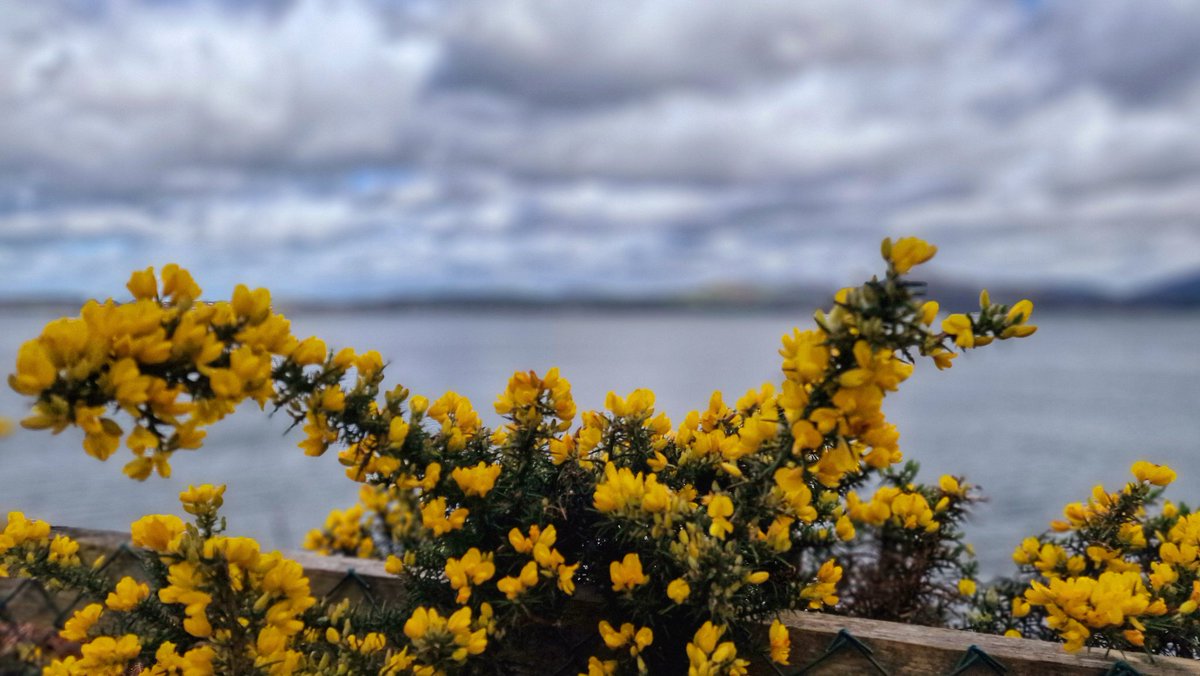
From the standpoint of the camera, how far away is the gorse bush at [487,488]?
137 centimetres

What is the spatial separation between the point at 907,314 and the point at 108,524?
73.2 feet

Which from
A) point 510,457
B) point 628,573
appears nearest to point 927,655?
point 628,573

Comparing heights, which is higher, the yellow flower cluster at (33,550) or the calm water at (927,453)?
the yellow flower cluster at (33,550)

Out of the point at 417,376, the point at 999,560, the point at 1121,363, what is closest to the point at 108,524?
the point at 999,560

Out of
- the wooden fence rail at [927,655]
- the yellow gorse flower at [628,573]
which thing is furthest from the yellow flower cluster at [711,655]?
the wooden fence rail at [927,655]

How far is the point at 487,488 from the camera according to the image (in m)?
1.75

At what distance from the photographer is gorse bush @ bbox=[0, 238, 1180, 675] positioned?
1374mm

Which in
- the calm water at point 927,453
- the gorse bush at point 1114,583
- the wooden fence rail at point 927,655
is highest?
Answer: the gorse bush at point 1114,583

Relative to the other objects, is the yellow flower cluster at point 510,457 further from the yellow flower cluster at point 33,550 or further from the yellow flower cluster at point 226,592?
the yellow flower cluster at point 33,550

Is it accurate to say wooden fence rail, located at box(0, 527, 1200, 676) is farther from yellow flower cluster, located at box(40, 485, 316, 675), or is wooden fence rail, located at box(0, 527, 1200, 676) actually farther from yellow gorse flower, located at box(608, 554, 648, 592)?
yellow flower cluster, located at box(40, 485, 316, 675)

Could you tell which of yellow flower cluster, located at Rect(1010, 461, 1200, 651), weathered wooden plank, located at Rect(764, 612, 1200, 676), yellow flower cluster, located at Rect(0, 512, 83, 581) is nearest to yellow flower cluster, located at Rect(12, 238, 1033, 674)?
weathered wooden plank, located at Rect(764, 612, 1200, 676)

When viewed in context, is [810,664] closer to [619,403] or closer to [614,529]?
[614,529]

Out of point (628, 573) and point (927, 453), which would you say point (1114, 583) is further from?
point (927, 453)

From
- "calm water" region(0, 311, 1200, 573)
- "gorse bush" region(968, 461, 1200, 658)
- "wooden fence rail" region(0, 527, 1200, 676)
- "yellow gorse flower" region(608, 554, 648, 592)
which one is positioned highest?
"yellow gorse flower" region(608, 554, 648, 592)
